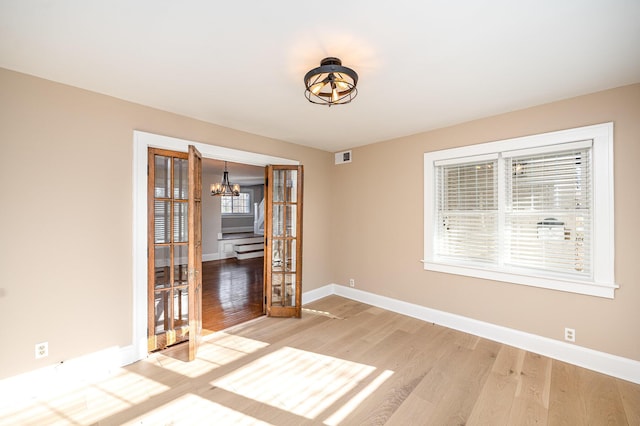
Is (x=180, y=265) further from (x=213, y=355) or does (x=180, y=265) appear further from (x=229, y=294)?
(x=229, y=294)

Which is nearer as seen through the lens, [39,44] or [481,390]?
[39,44]

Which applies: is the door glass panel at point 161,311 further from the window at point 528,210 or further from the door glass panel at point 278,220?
the window at point 528,210

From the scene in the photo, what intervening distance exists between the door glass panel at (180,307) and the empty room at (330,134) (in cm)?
1

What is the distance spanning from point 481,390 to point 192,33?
349 centimetres

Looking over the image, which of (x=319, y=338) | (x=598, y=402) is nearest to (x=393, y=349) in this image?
(x=319, y=338)

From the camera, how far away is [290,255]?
13.1 feet

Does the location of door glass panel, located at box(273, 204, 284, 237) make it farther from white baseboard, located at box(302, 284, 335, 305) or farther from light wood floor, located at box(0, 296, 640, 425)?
light wood floor, located at box(0, 296, 640, 425)

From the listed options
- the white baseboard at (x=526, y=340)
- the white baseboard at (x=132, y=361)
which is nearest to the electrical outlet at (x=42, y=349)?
the white baseboard at (x=132, y=361)

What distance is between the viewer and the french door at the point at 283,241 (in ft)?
12.7

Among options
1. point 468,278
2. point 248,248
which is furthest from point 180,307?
point 248,248

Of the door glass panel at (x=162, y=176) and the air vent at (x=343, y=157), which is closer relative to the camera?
the door glass panel at (x=162, y=176)

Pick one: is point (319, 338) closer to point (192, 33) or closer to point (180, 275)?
point (180, 275)

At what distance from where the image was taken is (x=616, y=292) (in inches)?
95.0

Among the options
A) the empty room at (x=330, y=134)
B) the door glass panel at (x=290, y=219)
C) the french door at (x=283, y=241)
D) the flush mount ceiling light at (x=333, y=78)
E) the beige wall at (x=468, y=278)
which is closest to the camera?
the empty room at (x=330, y=134)
